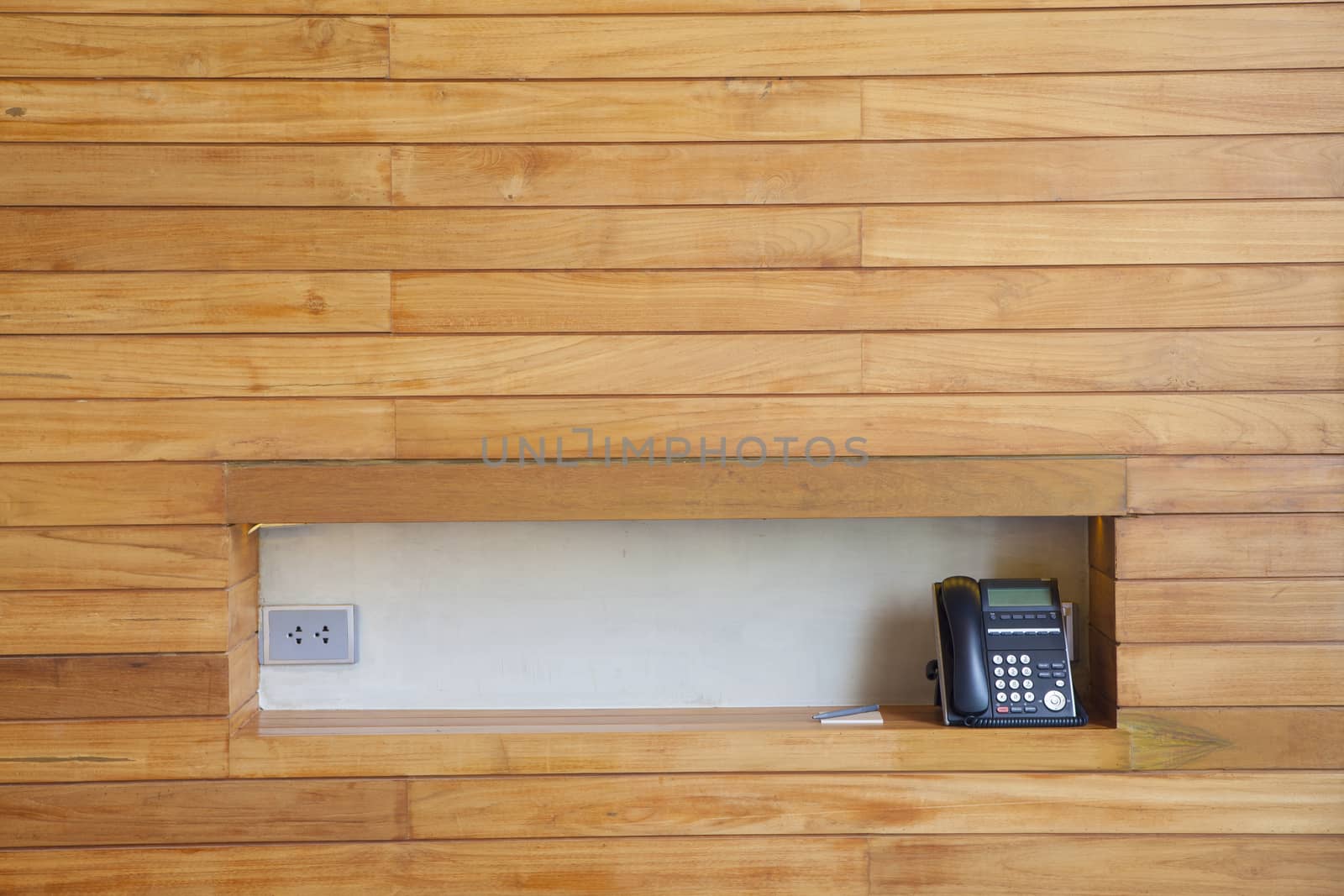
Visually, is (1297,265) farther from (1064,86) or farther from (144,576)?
(144,576)

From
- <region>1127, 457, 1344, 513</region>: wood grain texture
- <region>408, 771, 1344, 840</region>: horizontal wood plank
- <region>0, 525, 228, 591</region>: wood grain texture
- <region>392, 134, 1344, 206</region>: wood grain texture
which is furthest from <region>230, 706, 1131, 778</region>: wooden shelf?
<region>392, 134, 1344, 206</region>: wood grain texture

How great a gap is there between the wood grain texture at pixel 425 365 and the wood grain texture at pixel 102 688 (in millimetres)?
447

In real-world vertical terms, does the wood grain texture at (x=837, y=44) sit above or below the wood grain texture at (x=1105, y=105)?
above

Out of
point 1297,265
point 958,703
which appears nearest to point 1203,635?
point 958,703

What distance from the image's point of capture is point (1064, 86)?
1.70 metres

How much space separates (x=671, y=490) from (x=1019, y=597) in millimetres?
646

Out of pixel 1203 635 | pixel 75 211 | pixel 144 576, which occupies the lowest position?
pixel 1203 635

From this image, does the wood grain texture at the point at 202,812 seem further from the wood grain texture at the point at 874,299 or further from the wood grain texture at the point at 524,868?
the wood grain texture at the point at 874,299

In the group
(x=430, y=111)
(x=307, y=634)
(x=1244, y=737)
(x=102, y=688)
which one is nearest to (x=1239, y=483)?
(x=1244, y=737)

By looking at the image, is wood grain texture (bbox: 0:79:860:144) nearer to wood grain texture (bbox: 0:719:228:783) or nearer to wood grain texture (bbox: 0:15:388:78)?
wood grain texture (bbox: 0:15:388:78)

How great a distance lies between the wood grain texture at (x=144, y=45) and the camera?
1.69 meters

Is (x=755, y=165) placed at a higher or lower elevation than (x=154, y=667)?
higher

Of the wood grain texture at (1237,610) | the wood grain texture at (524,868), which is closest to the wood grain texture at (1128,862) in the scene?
the wood grain texture at (524,868)

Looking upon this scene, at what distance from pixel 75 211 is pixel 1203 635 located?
200 cm
